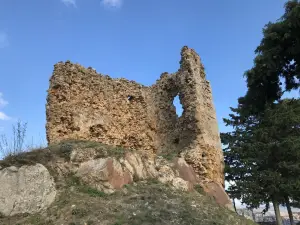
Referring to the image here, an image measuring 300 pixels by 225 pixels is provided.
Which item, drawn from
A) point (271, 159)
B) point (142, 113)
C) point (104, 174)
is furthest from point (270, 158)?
point (104, 174)

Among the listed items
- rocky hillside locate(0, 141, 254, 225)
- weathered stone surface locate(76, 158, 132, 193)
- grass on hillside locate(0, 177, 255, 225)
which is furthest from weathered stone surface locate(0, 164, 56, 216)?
weathered stone surface locate(76, 158, 132, 193)

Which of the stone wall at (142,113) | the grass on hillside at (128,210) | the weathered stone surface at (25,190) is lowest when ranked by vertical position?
the grass on hillside at (128,210)

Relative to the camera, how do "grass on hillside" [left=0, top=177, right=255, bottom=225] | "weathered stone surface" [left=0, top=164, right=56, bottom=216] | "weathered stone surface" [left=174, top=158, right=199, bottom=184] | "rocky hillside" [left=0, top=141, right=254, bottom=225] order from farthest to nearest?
"weathered stone surface" [left=174, top=158, right=199, bottom=184]
"weathered stone surface" [left=0, top=164, right=56, bottom=216]
"rocky hillside" [left=0, top=141, right=254, bottom=225]
"grass on hillside" [left=0, top=177, right=255, bottom=225]

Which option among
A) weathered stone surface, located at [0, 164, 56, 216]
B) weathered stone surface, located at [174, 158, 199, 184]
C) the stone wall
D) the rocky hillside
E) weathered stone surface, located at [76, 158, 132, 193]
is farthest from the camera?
the stone wall

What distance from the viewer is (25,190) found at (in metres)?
6.64

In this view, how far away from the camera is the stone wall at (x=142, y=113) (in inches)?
427

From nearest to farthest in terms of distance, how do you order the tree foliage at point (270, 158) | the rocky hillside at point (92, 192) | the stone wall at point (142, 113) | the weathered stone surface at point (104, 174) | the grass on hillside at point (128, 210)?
the grass on hillside at point (128, 210) < the rocky hillside at point (92, 192) < the weathered stone surface at point (104, 174) < the stone wall at point (142, 113) < the tree foliage at point (270, 158)

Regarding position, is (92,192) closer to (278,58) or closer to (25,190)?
(25,190)

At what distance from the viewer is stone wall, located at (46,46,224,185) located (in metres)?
10.8

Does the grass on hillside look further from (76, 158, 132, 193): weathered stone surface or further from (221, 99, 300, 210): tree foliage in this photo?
(221, 99, 300, 210): tree foliage

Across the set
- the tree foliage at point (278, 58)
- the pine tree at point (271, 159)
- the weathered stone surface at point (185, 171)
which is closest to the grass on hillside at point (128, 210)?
the weathered stone surface at point (185, 171)

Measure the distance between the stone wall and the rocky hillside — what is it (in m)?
2.20

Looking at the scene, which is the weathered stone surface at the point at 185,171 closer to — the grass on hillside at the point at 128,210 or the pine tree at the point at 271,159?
the grass on hillside at the point at 128,210

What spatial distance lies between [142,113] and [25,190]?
7185mm
